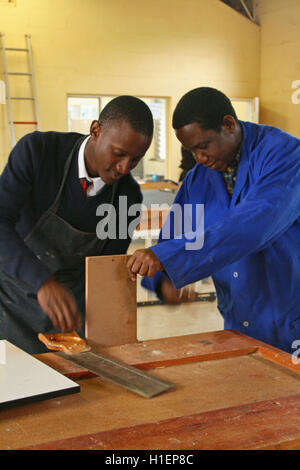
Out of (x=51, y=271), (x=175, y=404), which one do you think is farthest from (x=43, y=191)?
(x=175, y=404)

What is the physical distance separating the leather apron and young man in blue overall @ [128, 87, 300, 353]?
0.29 metres

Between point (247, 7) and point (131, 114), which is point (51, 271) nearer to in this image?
point (131, 114)

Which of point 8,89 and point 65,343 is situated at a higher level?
point 8,89

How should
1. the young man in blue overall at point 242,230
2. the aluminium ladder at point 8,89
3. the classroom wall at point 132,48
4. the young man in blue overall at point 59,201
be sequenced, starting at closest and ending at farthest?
the young man in blue overall at point 242,230 → the young man in blue overall at point 59,201 → the aluminium ladder at point 8,89 → the classroom wall at point 132,48

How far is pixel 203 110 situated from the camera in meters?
1.64

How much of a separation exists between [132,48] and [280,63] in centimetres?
236

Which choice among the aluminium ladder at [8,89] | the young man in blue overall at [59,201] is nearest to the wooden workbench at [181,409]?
the young man in blue overall at [59,201]

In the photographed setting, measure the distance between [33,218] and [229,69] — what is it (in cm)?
729

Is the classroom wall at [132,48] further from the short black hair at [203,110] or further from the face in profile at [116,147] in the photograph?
the short black hair at [203,110]

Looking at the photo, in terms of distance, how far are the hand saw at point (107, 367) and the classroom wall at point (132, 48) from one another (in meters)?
5.90

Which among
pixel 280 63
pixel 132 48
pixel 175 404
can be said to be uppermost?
pixel 132 48

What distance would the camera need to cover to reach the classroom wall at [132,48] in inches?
281

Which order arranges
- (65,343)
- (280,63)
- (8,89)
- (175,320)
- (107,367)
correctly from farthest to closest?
(280,63) < (8,89) < (175,320) < (65,343) < (107,367)

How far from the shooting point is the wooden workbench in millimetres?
1019
